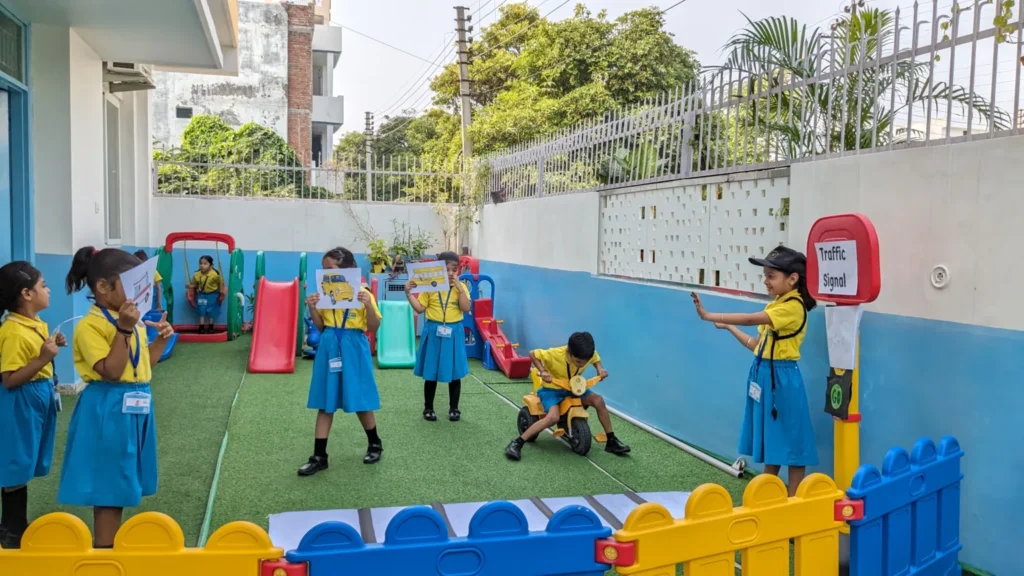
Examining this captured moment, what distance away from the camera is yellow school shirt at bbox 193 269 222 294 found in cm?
1127

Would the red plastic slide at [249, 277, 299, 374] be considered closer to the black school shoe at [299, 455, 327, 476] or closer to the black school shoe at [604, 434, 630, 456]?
the black school shoe at [299, 455, 327, 476]

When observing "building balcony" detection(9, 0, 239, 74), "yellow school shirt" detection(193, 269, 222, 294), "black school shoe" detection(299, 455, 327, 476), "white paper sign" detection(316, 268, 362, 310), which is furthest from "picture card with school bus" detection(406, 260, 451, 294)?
"yellow school shirt" detection(193, 269, 222, 294)

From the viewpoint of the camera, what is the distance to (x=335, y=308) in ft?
16.5

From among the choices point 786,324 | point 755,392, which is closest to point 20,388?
point 755,392

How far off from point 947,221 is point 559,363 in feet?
9.12

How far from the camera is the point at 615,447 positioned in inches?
224

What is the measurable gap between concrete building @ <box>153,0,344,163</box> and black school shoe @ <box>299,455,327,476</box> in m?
22.3

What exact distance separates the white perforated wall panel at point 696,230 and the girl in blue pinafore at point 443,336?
159 cm

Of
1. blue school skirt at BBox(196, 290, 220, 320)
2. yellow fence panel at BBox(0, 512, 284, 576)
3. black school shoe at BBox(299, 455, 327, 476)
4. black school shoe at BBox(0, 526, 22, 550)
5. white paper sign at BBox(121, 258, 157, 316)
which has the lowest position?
black school shoe at BBox(299, 455, 327, 476)

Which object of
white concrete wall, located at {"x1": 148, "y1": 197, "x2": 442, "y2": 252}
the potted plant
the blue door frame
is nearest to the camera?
the blue door frame

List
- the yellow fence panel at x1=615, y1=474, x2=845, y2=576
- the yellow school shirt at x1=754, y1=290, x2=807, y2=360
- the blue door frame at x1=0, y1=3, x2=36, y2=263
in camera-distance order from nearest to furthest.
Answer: the yellow fence panel at x1=615, y1=474, x2=845, y2=576 → the yellow school shirt at x1=754, y1=290, x2=807, y2=360 → the blue door frame at x1=0, y1=3, x2=36, y2=263

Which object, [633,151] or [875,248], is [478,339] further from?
[875,248]

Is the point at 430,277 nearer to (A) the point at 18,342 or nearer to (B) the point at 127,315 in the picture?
(A) the point at 18,342

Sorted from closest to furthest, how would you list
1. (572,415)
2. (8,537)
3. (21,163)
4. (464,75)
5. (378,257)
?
(8,537), (572,415), (21,163), (378,257), (464,75)
